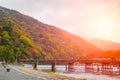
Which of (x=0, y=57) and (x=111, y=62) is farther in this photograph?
(x=111, y=62)

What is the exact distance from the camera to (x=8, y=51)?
171250 mm

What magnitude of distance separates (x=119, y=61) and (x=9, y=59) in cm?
6166

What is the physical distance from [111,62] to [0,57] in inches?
2561

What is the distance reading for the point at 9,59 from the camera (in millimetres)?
164500

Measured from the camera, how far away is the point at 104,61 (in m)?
192

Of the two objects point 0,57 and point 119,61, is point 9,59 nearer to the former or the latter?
point 0,57

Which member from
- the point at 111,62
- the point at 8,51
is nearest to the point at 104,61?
the point at 111,62

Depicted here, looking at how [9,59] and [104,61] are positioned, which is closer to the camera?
[9,59]

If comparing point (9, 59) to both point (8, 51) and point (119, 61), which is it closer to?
point (8, 51)

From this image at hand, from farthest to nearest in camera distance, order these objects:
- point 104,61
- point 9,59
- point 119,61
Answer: point 104,61
point 119,61
point 9,59

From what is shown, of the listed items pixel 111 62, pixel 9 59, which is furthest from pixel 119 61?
pixel 9 59

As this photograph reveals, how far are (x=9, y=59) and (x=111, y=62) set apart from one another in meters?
61.2

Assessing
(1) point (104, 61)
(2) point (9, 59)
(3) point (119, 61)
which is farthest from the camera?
(1) point (104, 61)

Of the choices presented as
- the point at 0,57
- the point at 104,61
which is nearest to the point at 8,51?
the point at 0,57
